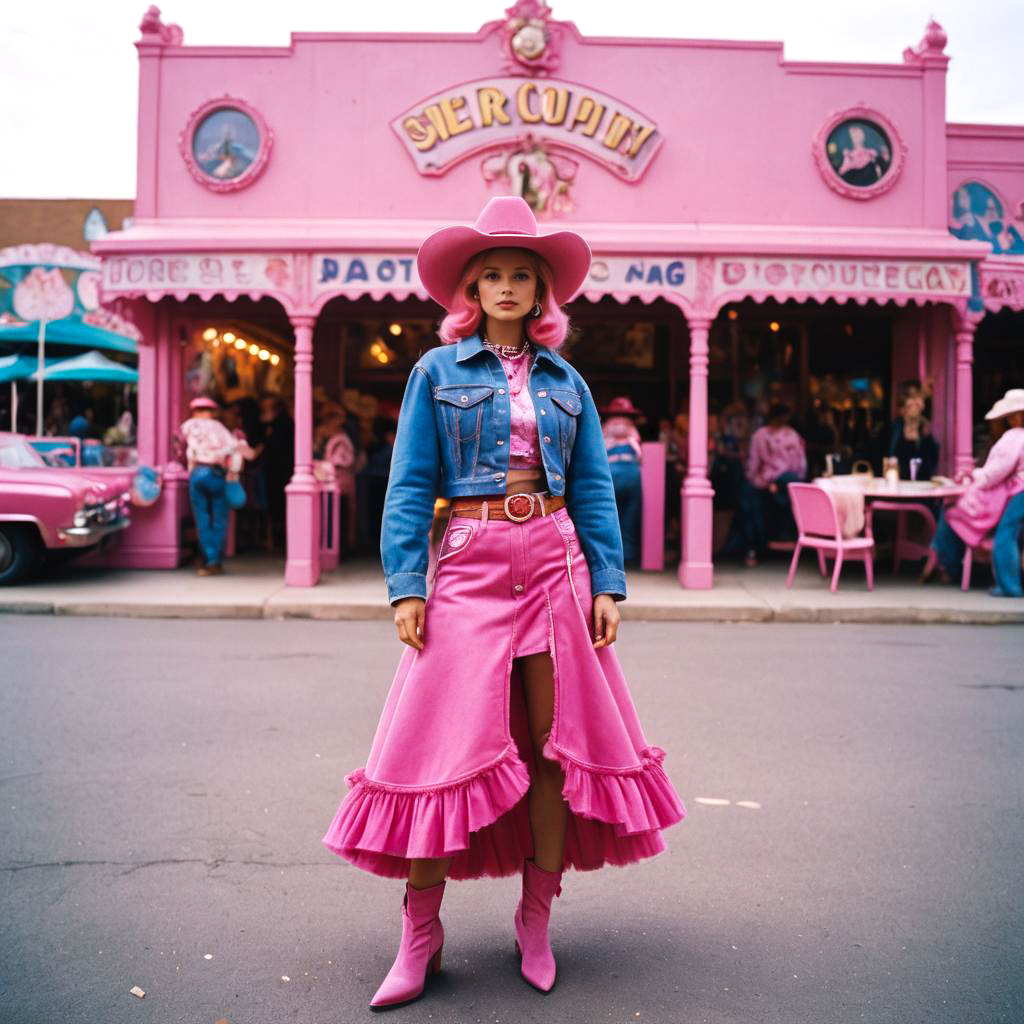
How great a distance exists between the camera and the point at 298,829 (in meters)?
3.75

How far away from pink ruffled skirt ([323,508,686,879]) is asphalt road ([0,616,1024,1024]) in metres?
0.41

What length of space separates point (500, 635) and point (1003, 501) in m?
8.62

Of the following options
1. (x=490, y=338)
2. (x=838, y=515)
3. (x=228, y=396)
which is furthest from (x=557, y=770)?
(x=228, y=396)

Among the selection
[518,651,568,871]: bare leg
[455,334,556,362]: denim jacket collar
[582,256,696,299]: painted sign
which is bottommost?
[518,651,568,871]: bare leg

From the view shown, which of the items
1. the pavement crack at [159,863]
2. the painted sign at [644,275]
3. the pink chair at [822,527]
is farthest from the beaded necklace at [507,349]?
the painted sign at [644,275]

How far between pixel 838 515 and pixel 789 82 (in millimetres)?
5036

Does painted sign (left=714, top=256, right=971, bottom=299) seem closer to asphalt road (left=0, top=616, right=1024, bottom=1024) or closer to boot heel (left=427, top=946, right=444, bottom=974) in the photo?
asphalt road (left=0, top=616, right=1024, bottom=1024)

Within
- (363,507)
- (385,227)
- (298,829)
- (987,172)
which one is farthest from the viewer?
(363,507)

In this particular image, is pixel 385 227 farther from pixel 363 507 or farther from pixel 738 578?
pixel 738 578

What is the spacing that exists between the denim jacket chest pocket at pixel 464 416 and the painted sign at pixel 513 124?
30.2 ft

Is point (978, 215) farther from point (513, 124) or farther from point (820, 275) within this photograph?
point (513, 124)

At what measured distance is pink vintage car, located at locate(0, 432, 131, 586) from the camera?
970cm

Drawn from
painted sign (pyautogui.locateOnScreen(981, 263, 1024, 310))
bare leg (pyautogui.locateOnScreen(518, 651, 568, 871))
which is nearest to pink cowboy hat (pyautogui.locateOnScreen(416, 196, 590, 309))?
bare leg (pyautogui.locateOnScreen(518, 651, 568, 871))

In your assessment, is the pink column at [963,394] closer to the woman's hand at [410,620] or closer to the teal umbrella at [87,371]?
the woman's hand at [410,620]
